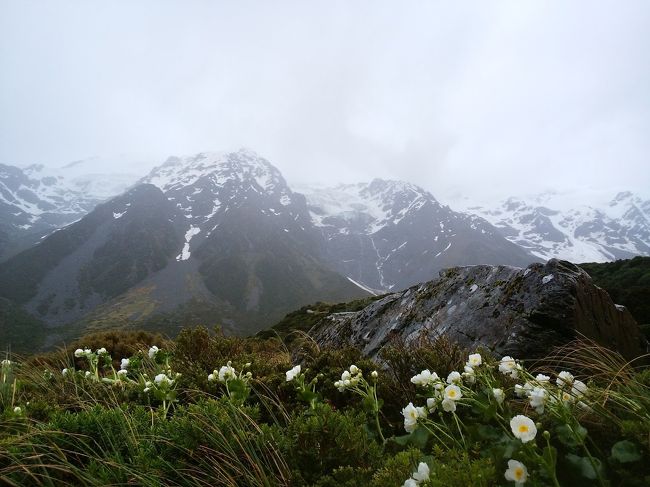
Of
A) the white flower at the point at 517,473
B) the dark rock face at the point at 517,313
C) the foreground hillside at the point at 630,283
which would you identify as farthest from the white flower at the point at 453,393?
the foreground hillside at the point at 630,283

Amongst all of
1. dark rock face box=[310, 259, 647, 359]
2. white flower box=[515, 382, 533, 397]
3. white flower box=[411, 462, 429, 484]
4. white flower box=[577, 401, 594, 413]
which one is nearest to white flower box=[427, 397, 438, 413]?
white flower box=[515, 382, 533, 397]

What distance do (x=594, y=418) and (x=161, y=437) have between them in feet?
10.4

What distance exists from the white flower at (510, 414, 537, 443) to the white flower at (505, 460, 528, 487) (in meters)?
0.13

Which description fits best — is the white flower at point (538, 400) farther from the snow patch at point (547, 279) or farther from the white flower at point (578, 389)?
the snow patch at point (547, 279)

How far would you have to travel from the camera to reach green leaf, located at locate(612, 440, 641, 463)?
174 centimetres

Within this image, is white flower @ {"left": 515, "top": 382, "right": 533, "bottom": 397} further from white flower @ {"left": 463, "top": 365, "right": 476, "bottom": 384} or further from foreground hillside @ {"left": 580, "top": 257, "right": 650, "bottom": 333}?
foreground hillside @ {"left": 580, "top": 257, "right": 650, "bottom": 333}

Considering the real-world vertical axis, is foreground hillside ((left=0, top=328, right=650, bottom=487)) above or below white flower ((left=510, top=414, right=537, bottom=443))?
below

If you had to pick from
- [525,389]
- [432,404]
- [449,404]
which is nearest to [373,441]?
[432,404]

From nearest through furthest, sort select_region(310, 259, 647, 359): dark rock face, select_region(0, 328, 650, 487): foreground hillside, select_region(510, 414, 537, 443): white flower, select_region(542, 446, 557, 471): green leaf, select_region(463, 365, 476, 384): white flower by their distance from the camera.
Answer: select_region(542, 446, 557, 471): green leaf
select_region(510, 414, 537, 443): white flower
select_region(0, 328, 650, 487): foreground hillside
select_region(463, 365, 476, 384): white flower
select_region(310, 259, 647, 359): dark rock face

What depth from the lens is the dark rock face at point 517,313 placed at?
5.38 m

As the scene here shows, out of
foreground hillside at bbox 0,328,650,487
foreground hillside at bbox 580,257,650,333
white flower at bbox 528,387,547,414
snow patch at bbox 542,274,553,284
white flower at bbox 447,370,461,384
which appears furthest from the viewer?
foreground hillside at bbox 580,257,650,333

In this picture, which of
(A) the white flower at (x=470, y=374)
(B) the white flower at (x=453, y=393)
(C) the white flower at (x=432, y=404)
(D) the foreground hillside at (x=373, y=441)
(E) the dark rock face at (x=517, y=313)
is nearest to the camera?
(D) the foreground hillside at (x=373, y=441)

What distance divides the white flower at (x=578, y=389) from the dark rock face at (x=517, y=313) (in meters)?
2.81

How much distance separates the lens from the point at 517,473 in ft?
5.30
